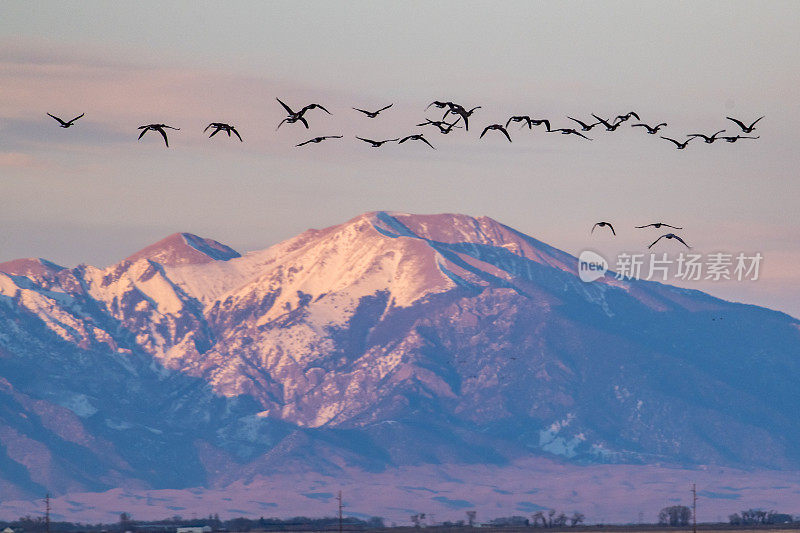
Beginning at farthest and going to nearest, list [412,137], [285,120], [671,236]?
[671,236], [412,137], [285,120]

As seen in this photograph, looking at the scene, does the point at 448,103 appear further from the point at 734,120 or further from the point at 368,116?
the point at 734,120

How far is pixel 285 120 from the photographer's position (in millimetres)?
95812

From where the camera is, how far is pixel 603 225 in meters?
118

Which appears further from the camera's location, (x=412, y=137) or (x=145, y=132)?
(x=412, y=137)

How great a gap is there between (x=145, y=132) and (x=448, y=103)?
731 inches

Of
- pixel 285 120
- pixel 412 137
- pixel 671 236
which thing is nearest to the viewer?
pixel 285 120

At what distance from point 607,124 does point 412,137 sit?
42.8ft

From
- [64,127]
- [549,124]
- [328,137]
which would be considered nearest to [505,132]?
[549,124]

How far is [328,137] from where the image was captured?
9969 centimetres

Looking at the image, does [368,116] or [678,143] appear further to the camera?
[678,143]

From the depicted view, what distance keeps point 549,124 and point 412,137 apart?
361 inches

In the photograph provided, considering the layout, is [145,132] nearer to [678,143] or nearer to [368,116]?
[368,116]

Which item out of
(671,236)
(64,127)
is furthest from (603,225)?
(64,127)

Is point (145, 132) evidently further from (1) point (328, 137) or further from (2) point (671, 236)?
(2) point (671, 236)
